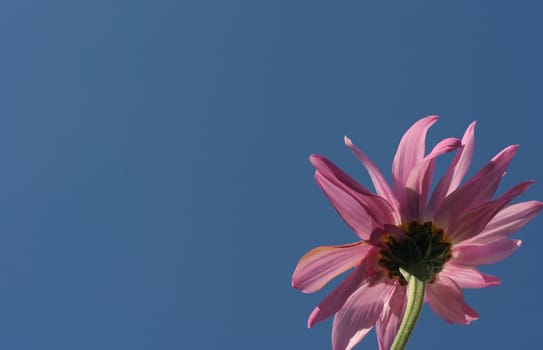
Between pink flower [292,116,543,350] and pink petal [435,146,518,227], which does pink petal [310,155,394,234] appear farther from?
pink petal [435,146,518,227]

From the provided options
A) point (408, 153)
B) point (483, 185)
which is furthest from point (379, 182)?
point (483, 185)

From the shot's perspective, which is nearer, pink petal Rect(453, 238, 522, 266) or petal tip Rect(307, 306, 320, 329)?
petal tip Rect(307, 306, 320, 329)

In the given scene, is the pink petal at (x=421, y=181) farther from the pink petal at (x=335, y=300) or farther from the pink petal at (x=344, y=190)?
the pink petal at (x=335, y=300)

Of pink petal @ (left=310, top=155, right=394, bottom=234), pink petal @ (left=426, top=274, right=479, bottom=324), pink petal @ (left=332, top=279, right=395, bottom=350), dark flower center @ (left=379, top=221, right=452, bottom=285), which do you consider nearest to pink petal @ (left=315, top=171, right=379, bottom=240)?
pink petal @ (left=310, top=155, right=394, bottom=234)

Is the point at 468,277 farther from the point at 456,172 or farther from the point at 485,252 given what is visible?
the point at 456,172

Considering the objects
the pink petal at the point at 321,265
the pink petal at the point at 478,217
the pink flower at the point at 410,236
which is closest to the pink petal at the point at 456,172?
the pink flower at the point at 410,236
